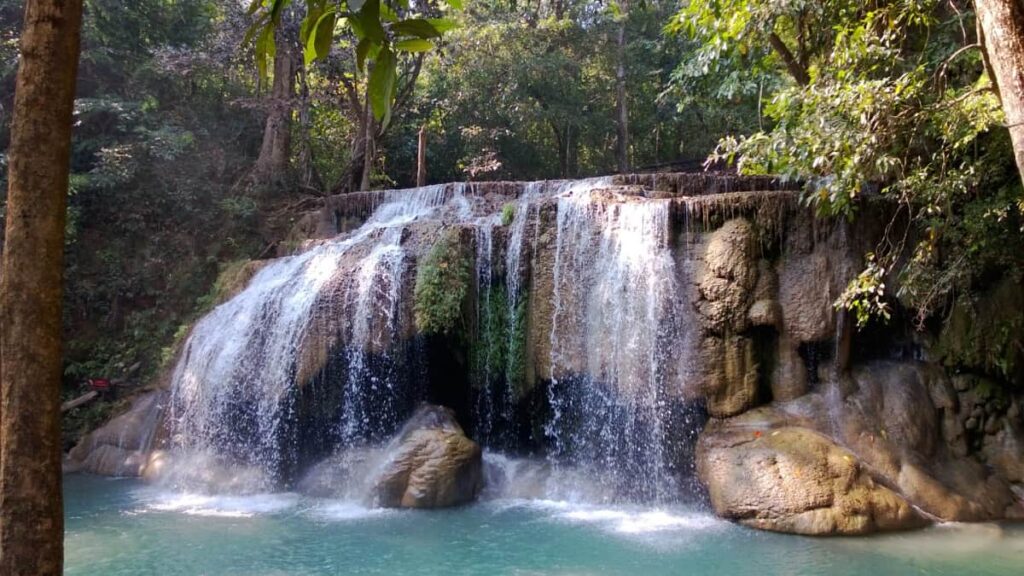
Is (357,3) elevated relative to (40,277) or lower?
elevated

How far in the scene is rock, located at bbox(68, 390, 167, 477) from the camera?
34.4ft

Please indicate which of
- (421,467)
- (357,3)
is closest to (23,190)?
(357,3)

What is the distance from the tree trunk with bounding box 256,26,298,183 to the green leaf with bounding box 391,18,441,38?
14.3 meters

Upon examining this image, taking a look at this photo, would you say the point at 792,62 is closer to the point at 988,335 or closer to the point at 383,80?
the point at 988,335

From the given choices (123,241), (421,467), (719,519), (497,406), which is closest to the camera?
(719,519)

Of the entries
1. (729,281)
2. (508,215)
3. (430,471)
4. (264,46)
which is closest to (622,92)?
(508,215)

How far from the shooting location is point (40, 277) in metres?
2.01

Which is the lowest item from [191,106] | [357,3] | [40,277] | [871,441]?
[871,441]

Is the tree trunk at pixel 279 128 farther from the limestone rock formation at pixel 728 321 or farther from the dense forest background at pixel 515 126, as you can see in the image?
the limestone rock formation at pixel 728 321

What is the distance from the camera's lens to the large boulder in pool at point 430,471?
8547 mm

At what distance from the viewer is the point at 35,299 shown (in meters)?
2.00

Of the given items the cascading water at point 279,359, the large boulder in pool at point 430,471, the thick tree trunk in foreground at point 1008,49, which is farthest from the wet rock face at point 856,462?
the thick tree trunk in foreground at point 1008,49

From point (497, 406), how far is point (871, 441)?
4.67 m

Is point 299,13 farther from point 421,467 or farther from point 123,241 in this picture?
point 421,467
